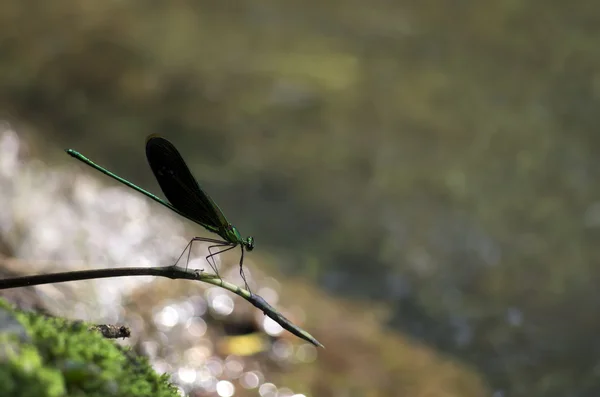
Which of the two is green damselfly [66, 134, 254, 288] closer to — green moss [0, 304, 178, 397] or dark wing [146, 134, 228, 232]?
dark wing [146, 134, 228, 232]

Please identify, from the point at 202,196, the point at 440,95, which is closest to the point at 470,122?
the point at 440,95

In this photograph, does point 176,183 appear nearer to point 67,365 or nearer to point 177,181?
point 177,181

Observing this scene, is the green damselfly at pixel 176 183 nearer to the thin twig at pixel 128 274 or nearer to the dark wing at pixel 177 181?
the dark wing at pixel 177 181

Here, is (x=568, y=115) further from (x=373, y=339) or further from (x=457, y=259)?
(x=373, y=339)

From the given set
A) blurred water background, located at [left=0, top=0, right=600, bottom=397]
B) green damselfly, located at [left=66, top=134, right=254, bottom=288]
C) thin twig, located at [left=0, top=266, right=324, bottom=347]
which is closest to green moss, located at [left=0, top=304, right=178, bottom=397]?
thin twig, located at [left=0, top=266, right=324, bottom=347]

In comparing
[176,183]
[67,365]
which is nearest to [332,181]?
[176,183]

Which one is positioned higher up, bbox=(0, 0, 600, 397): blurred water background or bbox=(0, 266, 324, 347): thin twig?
bbox=(0, 0, 600, 397): blurred water background

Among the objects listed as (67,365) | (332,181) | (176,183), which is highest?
(332,181)
